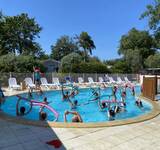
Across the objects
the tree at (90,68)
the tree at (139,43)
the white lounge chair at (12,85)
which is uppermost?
the tree at (139,43)

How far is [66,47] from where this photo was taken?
6162 cm

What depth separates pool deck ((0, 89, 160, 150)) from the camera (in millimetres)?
4324

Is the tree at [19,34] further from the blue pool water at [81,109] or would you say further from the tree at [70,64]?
the blue pool water at [81,109]

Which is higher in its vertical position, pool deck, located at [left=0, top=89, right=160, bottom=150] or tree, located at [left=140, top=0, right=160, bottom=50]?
tree, located at [left=140, top=0, right=160, bottom=50]

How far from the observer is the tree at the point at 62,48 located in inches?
2416

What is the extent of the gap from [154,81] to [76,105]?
4293 mm

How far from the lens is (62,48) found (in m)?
62.1

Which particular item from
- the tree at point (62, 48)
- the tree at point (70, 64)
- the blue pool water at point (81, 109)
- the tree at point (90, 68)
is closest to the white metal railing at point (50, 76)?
the tree at point (90, 68)

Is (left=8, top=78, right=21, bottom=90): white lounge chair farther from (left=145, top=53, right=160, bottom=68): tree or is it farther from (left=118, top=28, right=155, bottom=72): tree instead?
(left=118, top=28, right=155, bottom=72): tree

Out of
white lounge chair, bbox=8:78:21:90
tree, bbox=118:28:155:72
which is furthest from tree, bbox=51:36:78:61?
white lounge chair, bbox=8:78:21:90

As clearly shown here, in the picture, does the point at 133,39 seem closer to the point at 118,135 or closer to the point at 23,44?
the point at 23,44

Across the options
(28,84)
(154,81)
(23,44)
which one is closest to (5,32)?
(23,44)

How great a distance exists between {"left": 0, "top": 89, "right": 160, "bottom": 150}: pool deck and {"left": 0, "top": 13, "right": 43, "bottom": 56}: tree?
32.1 m

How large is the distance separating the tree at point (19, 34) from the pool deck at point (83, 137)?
32131mm
